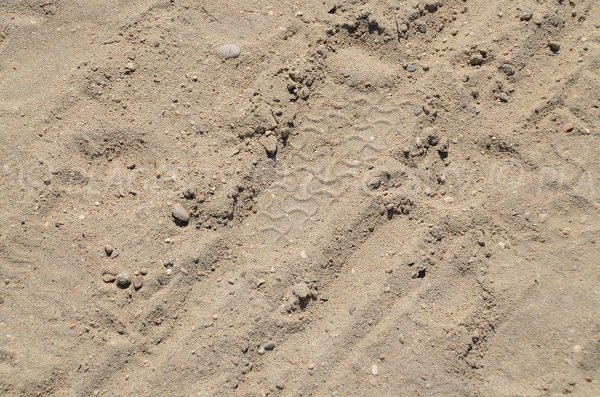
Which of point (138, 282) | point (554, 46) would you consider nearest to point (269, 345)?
point (138, 282)

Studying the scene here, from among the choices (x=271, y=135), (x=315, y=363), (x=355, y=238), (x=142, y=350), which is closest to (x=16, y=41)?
(x=271, y=135)

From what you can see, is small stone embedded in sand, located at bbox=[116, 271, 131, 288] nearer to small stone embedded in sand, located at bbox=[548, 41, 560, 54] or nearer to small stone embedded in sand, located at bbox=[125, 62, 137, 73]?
small stone embedded in sand, located at bbox=[125, 62, 137, 73]

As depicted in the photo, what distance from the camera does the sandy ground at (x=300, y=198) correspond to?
2240 millimetres

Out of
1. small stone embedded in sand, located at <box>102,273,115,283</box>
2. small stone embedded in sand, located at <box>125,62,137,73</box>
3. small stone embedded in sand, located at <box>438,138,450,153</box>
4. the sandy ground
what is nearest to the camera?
the sandy ground

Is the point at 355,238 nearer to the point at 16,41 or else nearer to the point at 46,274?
the point at 46,274

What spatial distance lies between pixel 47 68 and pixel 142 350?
1.27 meters

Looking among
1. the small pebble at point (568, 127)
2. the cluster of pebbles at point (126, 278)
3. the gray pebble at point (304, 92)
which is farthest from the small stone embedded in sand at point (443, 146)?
the cluster of pebbles at point (126, 278)

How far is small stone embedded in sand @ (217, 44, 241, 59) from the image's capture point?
8.50 ft

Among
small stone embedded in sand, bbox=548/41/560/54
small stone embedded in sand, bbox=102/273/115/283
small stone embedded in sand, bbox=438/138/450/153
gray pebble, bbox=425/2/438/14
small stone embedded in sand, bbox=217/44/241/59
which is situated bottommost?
small stone embedded in sand, bbox=102/273/115/283

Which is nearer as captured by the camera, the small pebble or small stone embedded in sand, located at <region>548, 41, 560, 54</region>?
the small pebble

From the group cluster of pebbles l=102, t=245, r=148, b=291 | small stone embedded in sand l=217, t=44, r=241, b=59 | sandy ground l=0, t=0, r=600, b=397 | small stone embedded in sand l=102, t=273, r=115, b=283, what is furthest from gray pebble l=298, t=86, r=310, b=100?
small stone embedded in sand l=102, t=273, r=115, b=283

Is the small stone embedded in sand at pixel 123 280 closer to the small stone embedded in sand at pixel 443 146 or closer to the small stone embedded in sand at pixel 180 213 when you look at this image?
the small stone embedded in sand at pixel 180 213

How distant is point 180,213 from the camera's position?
2.39 meters

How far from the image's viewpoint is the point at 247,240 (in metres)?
2.41
